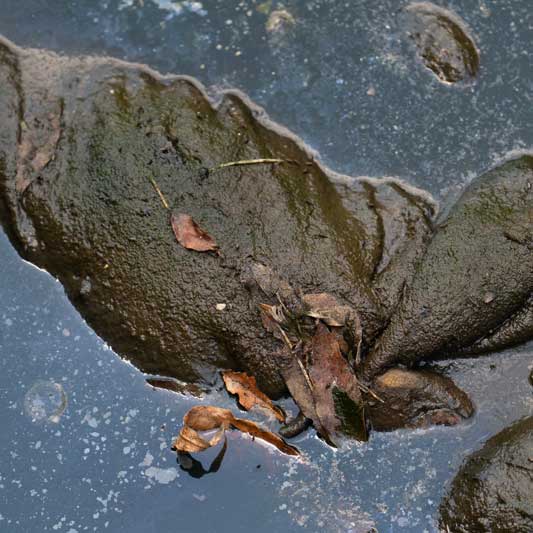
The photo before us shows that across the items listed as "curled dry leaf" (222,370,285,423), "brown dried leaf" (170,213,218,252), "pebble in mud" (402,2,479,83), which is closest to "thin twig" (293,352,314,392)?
"curled dry leaf" (222,370,285,423)

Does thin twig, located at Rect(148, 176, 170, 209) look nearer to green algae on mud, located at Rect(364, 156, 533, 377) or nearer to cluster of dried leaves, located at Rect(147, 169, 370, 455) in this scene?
cluster of dried leaves, located at Rect(147, 169, 370, 455)

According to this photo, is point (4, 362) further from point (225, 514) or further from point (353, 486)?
point (353, 486)

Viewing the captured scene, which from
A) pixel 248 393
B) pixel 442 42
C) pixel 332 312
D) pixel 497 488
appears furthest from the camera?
pixel 442 42

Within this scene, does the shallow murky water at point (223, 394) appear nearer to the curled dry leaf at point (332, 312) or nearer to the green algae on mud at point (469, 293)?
the green algae on mud at point (469, 293)

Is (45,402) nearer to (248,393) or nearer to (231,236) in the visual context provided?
(248,393)

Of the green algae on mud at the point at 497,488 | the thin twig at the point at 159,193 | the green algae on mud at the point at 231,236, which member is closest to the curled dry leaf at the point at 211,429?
the green algae on mud at the point at 231,236

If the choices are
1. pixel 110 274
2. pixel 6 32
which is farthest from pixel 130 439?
pixel 6 32

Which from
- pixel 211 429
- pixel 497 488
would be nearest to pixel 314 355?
pixel 211 429
